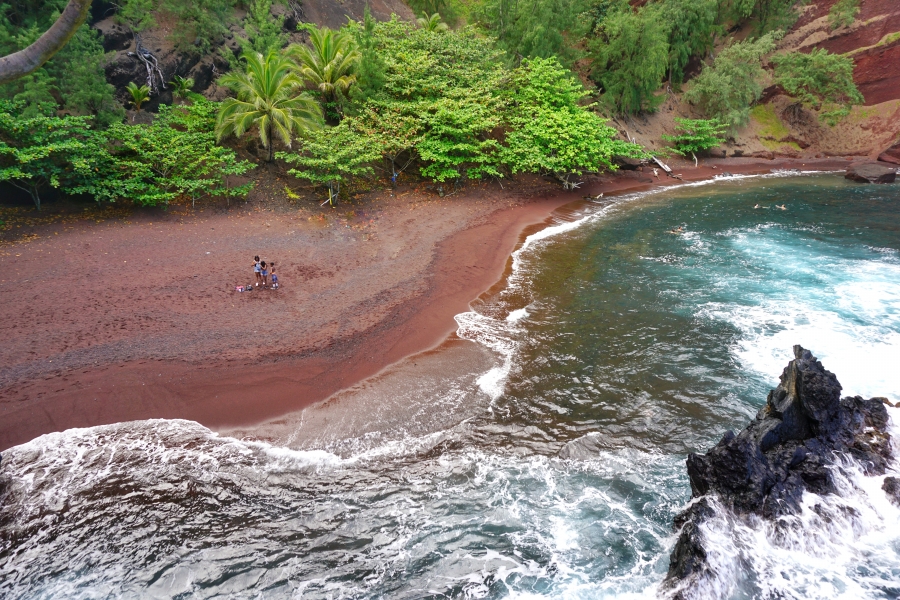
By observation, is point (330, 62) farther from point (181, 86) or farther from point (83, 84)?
point (83, 84)

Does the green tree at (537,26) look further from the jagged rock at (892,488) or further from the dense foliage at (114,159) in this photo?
the jagged rock at (892,488)

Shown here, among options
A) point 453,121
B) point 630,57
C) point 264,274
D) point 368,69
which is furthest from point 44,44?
point 630,57

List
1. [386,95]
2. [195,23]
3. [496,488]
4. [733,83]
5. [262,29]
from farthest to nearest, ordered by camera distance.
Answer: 1. [733,83]
2. [262,29]
3. [195,23]
4. [386,95]
5. [496,488]

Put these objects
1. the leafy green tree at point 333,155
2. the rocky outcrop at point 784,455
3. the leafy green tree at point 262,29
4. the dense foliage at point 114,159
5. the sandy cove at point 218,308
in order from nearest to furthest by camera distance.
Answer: the rocky outcrop at point 784,455 < the sandy cove at point 218,308 < the dense foliage at point 114,159 < the leafy green tree at point 333,155 < the leafy green tree at point 262,29

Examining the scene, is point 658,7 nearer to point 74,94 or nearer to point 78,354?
point 74,94

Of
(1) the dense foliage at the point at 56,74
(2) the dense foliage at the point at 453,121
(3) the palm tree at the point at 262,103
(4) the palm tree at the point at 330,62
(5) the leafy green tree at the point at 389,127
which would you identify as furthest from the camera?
(4) the palm tree at the point at 330,62

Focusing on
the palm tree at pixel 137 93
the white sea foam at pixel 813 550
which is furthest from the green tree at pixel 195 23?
the white sea foam at pixel 813 550
